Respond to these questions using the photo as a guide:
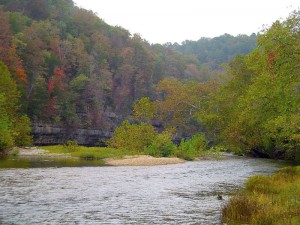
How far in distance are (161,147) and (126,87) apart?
69530 mm

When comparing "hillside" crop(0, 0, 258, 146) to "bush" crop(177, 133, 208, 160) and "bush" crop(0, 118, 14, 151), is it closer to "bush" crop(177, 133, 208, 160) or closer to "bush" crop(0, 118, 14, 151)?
"bush" crop(0, 118, 14, 151)

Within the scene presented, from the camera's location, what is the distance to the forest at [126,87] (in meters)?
46.2

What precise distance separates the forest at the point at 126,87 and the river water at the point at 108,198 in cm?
1425

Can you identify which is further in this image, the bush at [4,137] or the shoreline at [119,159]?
the bush at [4,137]

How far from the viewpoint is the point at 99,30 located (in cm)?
14638

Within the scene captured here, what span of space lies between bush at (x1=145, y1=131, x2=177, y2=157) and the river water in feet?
92.9

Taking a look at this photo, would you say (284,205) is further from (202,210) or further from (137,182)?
(137,182)

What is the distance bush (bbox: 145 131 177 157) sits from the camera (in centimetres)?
6334

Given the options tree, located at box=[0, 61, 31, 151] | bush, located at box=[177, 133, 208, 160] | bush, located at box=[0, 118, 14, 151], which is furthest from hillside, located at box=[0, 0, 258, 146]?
bush, located at box=[177, 133, 208, 160]

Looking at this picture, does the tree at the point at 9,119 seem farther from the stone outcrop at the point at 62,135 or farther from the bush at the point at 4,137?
the stone outcrop at the point at 62,135

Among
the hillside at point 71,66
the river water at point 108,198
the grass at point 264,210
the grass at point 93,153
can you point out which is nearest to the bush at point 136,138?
the grass at point 93,153

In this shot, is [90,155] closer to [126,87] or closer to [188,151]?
[188,151]

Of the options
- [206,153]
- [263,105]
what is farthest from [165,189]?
[206,153]

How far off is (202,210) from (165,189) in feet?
26.3
